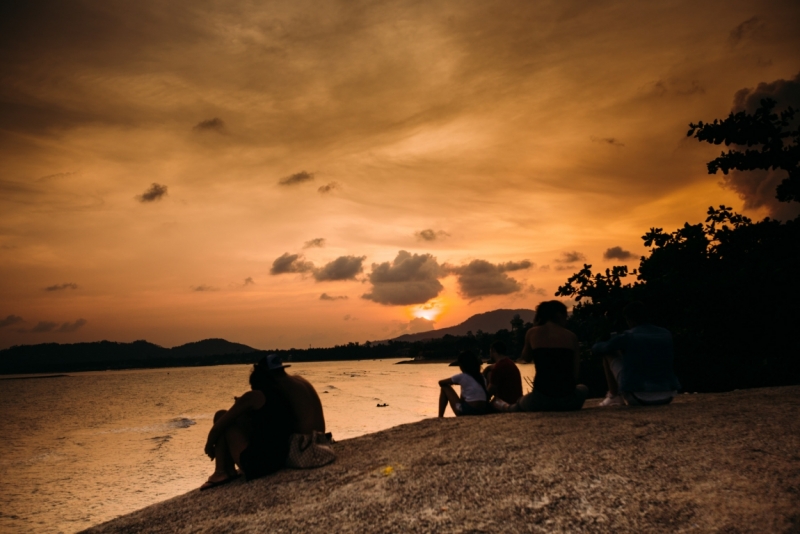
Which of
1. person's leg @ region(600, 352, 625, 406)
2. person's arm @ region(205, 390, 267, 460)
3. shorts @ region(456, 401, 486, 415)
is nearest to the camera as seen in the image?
person's arm @ region(205, 390, 267, 460)

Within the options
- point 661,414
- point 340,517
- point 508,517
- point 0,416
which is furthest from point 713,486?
point 0,416

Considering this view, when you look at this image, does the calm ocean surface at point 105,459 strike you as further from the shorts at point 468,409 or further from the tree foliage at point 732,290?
the tree foliage at point 732,290

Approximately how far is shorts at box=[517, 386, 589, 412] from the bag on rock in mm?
3234

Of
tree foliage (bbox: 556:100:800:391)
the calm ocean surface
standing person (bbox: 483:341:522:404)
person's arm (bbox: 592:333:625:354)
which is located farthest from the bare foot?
the calm ocean surface

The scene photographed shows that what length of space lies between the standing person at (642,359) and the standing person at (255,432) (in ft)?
15.1

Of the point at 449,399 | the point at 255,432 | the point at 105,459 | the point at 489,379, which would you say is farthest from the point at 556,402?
the point at 105,459

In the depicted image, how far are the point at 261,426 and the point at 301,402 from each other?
57 cm

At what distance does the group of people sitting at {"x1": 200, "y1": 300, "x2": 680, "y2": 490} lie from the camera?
6.73 m

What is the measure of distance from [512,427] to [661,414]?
206 centimetres

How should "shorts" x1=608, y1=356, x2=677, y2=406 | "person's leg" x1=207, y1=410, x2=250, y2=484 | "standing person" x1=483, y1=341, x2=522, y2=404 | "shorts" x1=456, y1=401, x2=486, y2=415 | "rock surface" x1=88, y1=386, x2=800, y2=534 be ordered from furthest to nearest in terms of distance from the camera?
"standing person" x1=483, y1=341, x2=522, y2=404, "shorts" x1=456, y1=401, x2=486, y2=415, "shorts" x1=608, y1=356, x2=677, y2=406, "person's leg" x1=207, y1=410, x2=250, y2=484, "rock surface" x1=88, y1=386, x2=800, y2=534

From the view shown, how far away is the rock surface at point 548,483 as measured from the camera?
4305 mm

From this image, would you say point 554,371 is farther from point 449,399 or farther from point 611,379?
point 449,399

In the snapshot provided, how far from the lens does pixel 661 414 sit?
7227 mm

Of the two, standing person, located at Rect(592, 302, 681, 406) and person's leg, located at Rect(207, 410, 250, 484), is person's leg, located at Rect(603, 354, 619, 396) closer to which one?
standing person, located at Rect(592, 302, 681, 406)
